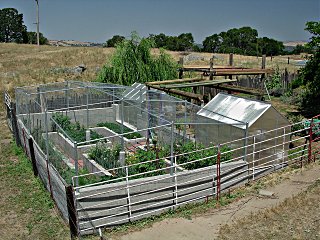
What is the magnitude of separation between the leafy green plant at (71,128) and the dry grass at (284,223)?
7.58 m

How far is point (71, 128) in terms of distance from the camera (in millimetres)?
16328

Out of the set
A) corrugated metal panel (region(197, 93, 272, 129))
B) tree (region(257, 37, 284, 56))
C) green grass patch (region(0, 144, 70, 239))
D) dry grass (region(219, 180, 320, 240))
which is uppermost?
tree (region(257, 37, 284, 56))

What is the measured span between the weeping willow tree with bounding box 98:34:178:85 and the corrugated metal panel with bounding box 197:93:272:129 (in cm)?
896

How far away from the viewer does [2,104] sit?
2448 cm

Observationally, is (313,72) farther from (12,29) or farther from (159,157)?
(12,29)

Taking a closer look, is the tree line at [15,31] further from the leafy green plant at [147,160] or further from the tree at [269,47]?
the leafy green plant at [147,160]

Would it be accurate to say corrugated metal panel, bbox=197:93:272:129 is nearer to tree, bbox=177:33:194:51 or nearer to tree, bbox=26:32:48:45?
tree, bbox=177:33:194:51

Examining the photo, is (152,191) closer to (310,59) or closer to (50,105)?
(50,105)

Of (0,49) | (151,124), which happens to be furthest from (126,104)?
(0,49)

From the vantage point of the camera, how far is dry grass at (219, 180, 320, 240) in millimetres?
8367

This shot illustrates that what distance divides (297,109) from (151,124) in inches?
457

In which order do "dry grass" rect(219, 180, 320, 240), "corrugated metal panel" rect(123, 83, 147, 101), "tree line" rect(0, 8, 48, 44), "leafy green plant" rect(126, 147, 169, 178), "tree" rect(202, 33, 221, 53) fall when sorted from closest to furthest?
"dry grass" rect(219, 180, 320, 240), "leafy green plant" rect(126, 147, 169, 178), "corrugated metal panel" rect(123, 83, 147, 101), "tree line" rect(0, 8, 48, 44), "tree" rect(202, 33, 221, 53)

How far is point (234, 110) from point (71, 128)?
706cm

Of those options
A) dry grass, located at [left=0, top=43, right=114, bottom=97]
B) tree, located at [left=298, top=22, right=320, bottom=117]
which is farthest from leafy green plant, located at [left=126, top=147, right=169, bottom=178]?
dry grass, located at [left=0, top=43, right=114, bottom=97]
